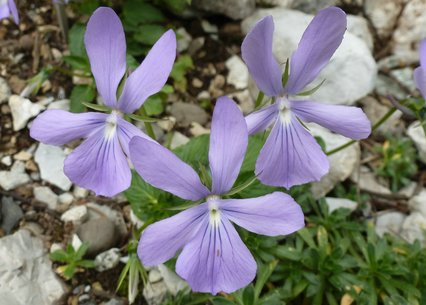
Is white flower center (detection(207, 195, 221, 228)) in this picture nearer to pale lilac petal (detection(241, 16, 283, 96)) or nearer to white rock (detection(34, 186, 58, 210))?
pale lilac petal (detection(241, 16, 283, 96))

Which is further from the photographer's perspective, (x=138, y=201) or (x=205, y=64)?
(x=205, y=64)

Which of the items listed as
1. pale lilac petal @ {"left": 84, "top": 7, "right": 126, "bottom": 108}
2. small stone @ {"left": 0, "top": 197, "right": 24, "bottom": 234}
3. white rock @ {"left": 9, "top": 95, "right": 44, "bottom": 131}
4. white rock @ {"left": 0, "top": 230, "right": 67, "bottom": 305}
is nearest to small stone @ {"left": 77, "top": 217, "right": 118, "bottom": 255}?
white rock @ {"left": 0, "top": 230, "right": 67, "bottom": 305}

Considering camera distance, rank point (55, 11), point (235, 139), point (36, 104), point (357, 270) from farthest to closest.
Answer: point (55, 11) → point (36, 104) → point (357, 270) → point (235, 139)

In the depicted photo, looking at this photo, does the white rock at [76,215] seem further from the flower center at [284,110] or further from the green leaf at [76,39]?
the flower center at [284,110]

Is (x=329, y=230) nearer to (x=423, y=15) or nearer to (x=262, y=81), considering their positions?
(x=262, y=81)

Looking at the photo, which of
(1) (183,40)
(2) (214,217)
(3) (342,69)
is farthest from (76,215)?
(3) (342,69)

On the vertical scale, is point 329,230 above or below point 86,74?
below

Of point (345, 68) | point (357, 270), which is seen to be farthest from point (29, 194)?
point (345, 68)
